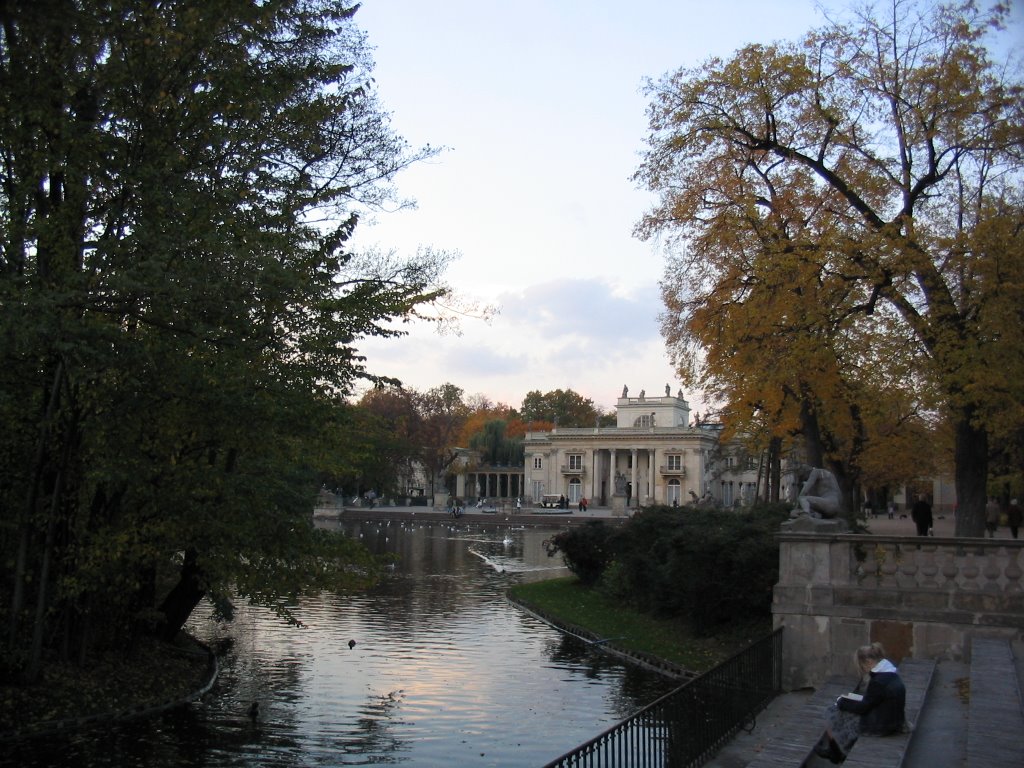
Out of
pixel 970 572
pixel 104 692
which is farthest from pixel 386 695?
pixel 970 572

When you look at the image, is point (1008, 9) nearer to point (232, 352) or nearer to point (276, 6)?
point (276, 6)

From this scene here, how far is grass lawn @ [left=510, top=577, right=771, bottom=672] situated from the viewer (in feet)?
58.5

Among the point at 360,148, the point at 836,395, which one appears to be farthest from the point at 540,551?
the point at 360,148

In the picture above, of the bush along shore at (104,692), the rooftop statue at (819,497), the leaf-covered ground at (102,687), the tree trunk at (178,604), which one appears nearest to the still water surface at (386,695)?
the bush along shore at (104,692)

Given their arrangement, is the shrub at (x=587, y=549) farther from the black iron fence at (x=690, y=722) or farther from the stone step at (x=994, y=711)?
the stone step at (x=994, y=711)

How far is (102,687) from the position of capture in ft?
45.3

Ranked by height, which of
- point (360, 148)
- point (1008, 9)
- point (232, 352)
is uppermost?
point (1008, 9)

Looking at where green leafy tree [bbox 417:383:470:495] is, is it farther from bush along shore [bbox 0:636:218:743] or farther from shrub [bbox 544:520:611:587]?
bush along shore [bbox 0:636:218:743]

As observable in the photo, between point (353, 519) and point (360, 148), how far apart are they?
65364 millimetres

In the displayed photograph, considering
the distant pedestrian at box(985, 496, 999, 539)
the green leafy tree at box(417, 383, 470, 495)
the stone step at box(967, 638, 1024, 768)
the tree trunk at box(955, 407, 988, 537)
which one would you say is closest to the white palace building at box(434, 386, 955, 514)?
the green leafy tree at box(417, 383, 470, 495)

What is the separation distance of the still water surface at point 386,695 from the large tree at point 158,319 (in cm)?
178

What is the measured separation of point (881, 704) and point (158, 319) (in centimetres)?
904

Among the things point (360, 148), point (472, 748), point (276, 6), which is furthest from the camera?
point (360, 148)

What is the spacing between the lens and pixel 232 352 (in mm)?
12328
